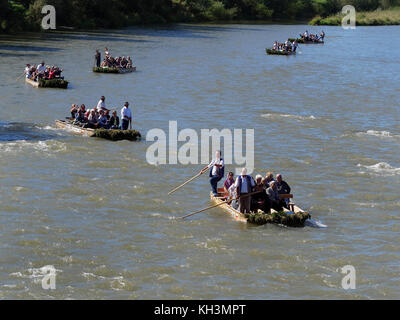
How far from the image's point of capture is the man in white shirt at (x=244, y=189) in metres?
28.0

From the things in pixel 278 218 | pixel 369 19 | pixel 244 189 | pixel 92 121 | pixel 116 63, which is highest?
pixel 369 19

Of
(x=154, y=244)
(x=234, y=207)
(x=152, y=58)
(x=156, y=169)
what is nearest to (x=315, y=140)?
(x=156, y=169)

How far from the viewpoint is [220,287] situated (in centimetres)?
2322

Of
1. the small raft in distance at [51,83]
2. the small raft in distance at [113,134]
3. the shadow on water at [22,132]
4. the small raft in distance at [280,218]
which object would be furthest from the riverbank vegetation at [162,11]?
the small raft in distance at [280,218]

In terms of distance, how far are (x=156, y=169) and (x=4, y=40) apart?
186 ft

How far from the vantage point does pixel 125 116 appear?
40875 millimetres

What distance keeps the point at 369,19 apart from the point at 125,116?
117m

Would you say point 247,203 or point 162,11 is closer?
point 247,203

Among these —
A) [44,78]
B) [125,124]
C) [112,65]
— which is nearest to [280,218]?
[125,124]

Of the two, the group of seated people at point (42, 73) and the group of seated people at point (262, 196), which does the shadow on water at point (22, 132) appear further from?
the group of seated people at point (262, 196)

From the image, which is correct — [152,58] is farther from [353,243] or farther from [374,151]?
[353,243]

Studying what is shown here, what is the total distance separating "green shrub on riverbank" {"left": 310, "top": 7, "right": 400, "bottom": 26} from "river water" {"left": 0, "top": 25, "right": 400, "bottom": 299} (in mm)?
79864

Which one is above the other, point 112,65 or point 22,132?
point 112,65

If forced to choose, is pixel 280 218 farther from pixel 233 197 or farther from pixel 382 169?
pixel 382 169
